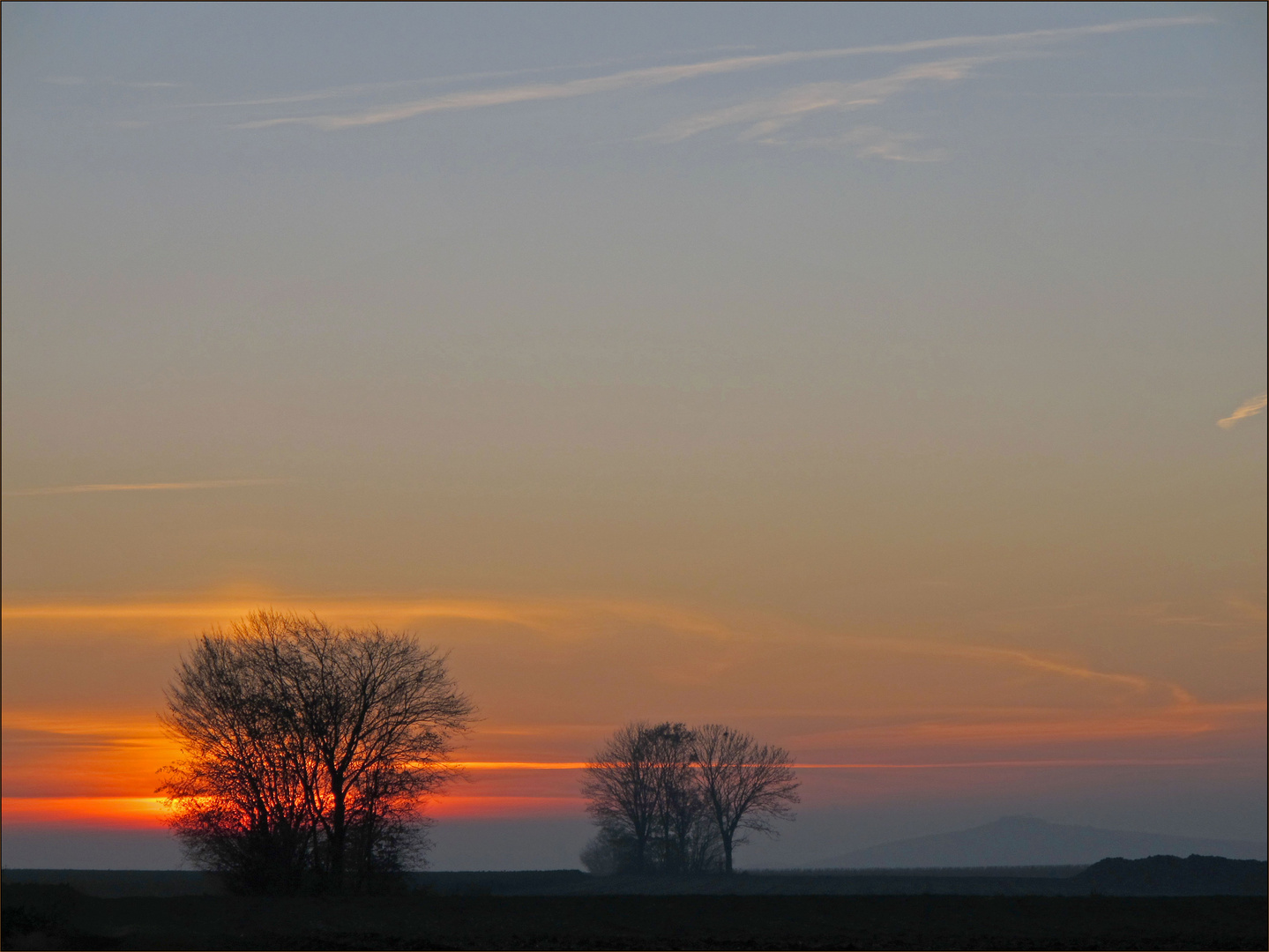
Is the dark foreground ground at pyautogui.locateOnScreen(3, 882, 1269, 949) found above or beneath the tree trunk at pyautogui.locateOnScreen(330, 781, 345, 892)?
beneath

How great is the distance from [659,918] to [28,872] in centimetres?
6280

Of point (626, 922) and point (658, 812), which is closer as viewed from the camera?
point (626, 922)

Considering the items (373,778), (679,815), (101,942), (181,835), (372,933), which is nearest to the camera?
(101,942)

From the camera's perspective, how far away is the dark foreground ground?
Result: 128 ft

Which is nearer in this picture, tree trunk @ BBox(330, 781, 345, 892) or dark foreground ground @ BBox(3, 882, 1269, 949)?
dark foreground ground @ BBox(3, 882, 1269, 949)

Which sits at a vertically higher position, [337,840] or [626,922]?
[337,840]

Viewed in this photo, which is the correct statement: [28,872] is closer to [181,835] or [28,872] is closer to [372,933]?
[181,835]

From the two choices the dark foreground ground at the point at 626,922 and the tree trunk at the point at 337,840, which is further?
the tree trunk at the point at 337,840

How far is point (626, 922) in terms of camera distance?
42.9 m

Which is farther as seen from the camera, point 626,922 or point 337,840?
point 337,840

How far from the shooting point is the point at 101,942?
37.3 m

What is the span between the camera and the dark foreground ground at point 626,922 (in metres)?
39.0

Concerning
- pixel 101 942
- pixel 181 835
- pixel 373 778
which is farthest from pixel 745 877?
pixel 101 942

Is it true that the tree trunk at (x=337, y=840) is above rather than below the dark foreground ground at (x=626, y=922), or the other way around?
above
